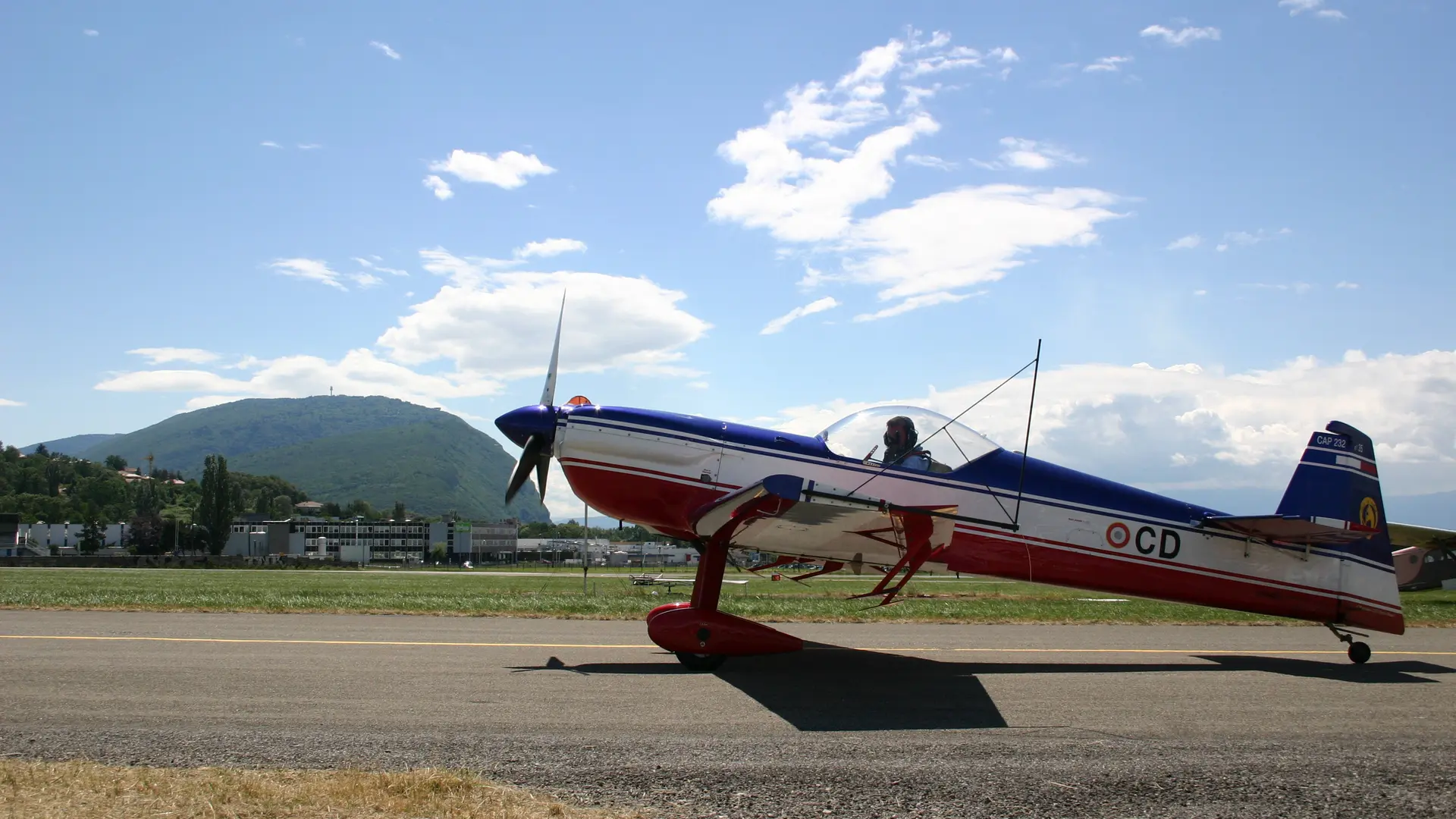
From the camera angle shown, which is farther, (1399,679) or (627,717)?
(1399,679)

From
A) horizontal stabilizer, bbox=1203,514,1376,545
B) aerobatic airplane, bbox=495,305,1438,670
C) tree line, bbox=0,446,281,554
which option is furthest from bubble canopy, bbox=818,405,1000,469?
tree line, bbox=0,446,281,554

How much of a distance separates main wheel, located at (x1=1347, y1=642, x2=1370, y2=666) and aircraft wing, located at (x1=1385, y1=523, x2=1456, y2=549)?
6.65m

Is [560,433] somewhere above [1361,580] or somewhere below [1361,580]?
above

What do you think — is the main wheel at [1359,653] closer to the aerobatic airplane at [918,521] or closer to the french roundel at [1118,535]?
the aerobatic airplane at [918,521]

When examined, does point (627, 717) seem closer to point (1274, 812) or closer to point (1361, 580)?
point (1274, 812)

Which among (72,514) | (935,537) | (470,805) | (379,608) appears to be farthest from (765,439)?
(72,514)

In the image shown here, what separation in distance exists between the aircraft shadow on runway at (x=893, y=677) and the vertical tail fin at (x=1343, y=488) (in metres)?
1.80

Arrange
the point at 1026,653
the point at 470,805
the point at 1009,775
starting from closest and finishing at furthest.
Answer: the point at 470,805 < the point at 1009,775 < the point at 1026,653

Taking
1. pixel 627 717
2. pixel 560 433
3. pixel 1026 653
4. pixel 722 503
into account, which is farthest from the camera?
pixel 1026 653

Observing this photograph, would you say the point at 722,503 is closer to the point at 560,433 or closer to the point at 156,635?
the point at 560,433

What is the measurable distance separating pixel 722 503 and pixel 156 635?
777 cm

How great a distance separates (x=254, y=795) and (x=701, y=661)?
5.77 meters

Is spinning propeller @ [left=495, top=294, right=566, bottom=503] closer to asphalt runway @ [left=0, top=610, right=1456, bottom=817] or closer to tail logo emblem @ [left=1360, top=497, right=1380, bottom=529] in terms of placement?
asphalt runway @ [left=0, top=610, right=1456, bottom=817]

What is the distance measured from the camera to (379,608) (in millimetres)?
16422
